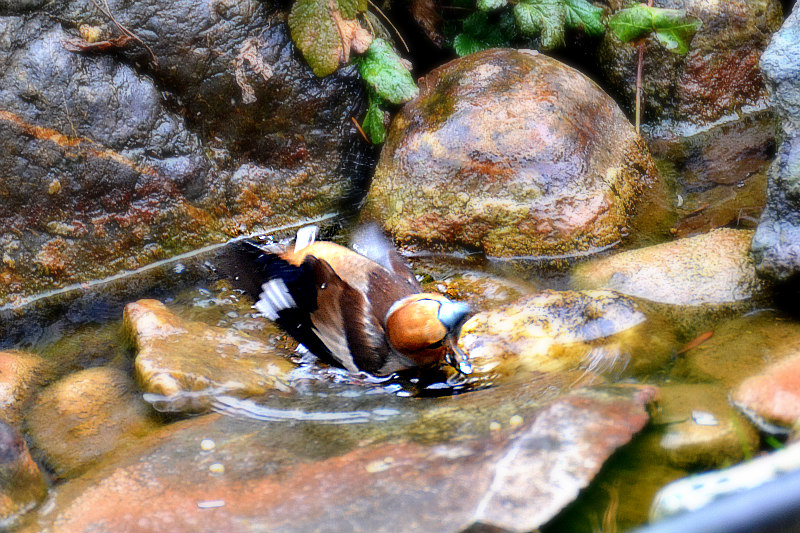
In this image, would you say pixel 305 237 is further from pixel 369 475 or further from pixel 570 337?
pixel 369 475

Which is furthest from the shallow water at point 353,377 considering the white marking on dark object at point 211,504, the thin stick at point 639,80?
the thin stick at point 639,80

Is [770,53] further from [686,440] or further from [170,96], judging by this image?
[170,96]

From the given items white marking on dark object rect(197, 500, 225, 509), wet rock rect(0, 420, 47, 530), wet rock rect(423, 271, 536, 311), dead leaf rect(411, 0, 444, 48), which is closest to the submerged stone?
wet rock rect(423, 271, 536, 311)

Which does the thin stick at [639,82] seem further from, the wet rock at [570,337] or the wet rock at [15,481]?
the wet rock at [15,481]

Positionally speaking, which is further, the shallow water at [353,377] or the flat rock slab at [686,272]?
the flat rock slab at [686,272]

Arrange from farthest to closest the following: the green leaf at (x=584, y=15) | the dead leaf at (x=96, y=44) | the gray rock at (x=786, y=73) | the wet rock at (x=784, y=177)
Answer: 1. the green leaf at (x=584, y=15)
2. the dead leaf at (x=96, y=44)
3. the gray rock at (x=786, y=73)
4. the wet rock at (x=784, y=177)

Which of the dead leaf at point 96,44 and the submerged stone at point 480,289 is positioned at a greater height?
the dead leaf at point 96,44

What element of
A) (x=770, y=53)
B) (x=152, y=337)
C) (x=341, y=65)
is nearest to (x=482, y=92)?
(x=341, y=65)
